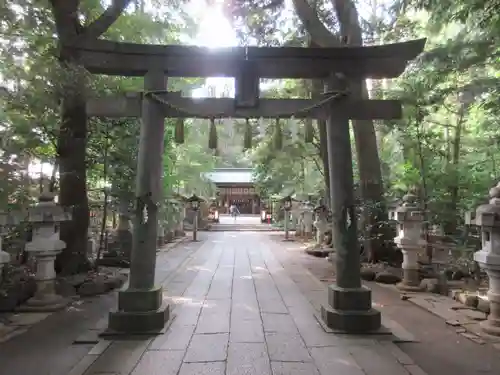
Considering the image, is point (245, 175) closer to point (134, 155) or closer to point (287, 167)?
point (287, 167)

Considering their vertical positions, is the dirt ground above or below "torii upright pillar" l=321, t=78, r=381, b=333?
below

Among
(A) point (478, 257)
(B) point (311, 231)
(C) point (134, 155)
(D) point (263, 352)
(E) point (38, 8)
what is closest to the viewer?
(D) point (263, 352)

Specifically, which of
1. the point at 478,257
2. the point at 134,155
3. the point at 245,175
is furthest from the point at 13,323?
the point at 245,175

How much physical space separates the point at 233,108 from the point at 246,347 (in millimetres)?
2743

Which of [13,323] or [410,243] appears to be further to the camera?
[410,243]

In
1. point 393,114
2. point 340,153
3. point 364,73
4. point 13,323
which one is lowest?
point 13,323

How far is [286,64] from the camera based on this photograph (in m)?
5.13

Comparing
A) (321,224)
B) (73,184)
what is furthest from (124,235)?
(321,224)

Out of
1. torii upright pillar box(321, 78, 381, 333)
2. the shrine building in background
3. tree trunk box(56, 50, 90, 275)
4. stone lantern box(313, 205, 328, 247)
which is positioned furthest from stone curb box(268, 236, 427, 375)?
the shrine building in background

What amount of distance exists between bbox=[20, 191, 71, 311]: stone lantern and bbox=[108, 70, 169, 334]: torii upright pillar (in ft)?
6.18

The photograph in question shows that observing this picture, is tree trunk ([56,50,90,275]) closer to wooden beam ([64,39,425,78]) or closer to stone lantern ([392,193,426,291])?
wooden beam ([64,39,425,78])

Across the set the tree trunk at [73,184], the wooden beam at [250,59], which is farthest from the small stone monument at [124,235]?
the wooden beam at [250,59]

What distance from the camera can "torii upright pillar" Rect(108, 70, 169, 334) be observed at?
4.57 meters

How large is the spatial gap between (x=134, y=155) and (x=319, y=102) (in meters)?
5.02
